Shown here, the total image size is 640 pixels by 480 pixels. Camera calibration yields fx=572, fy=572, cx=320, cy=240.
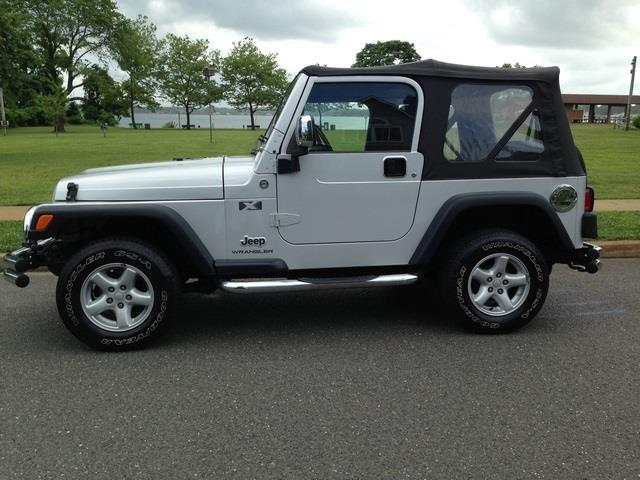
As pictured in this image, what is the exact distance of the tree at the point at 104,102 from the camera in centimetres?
6694

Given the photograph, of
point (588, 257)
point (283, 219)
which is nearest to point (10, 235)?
point (283, 219)

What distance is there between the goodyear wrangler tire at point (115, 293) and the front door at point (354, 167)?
0.98 metres

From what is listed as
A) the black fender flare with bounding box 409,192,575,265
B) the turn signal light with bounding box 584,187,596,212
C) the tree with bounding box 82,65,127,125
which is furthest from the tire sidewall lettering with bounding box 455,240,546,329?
the tree with bounding box 82,65,127,125

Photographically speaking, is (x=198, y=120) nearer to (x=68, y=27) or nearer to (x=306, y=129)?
(x=68, y=27)

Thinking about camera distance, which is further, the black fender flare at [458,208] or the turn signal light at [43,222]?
the black fender flare at [458,208]

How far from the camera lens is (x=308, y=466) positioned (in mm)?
2715

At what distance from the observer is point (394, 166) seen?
416 centimetres

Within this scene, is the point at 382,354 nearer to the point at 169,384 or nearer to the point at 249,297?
the point at 169,384

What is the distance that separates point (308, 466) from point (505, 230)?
101 inches

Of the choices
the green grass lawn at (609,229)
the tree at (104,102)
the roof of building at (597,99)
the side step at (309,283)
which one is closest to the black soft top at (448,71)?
the side step at (309,283)

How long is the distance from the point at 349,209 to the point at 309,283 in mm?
616

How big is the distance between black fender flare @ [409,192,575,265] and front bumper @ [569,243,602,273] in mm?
410

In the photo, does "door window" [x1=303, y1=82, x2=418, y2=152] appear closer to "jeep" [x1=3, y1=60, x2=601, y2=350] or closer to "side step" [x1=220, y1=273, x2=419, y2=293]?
A: "jeep" [x1=3, y1=60, x2=601, y2=350]

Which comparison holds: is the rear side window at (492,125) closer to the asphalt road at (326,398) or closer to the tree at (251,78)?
the asphalt road at (326,398)
